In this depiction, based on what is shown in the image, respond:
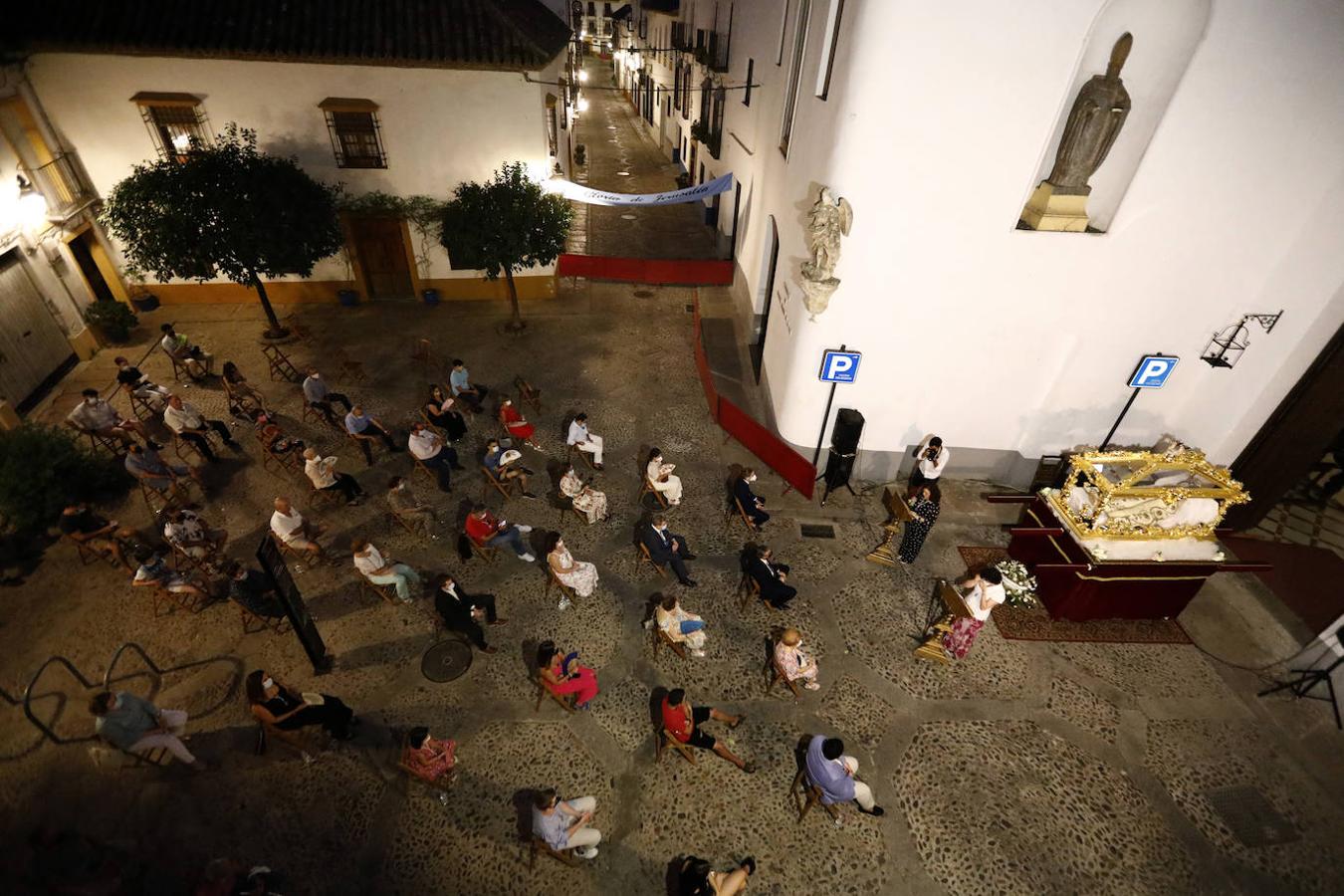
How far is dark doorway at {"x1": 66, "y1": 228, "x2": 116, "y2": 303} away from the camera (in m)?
14.3

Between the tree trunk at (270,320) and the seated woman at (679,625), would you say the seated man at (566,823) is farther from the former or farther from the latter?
the tree trunk at (270,320)

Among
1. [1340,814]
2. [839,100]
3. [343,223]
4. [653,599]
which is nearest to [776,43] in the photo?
[839,100]

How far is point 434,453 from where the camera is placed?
34.6 feet

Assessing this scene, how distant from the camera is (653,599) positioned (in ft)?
29.7

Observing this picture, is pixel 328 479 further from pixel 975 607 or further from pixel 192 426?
pixel 975 607

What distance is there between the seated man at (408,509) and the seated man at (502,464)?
48.6 inches

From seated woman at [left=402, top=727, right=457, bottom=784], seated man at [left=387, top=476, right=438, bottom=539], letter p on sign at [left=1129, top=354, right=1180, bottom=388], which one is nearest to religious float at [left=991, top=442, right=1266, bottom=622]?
letter p on sign at [left=1129, top=354, right=1180, bottom=388]

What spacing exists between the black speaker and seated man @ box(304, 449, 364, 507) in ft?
27.1

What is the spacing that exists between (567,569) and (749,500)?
305 centimetres

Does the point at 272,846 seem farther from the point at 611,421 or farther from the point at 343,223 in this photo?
the point at 343,223

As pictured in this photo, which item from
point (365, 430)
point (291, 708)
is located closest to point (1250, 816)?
point (291, 708)

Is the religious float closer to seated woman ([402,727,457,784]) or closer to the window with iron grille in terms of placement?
seated woman ([402,727,457,784])

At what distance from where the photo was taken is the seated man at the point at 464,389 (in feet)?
39.4

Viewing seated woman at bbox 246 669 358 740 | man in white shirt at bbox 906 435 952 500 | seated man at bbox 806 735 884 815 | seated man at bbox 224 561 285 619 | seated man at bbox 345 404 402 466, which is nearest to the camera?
seated man at bbox 806 735 884 815
